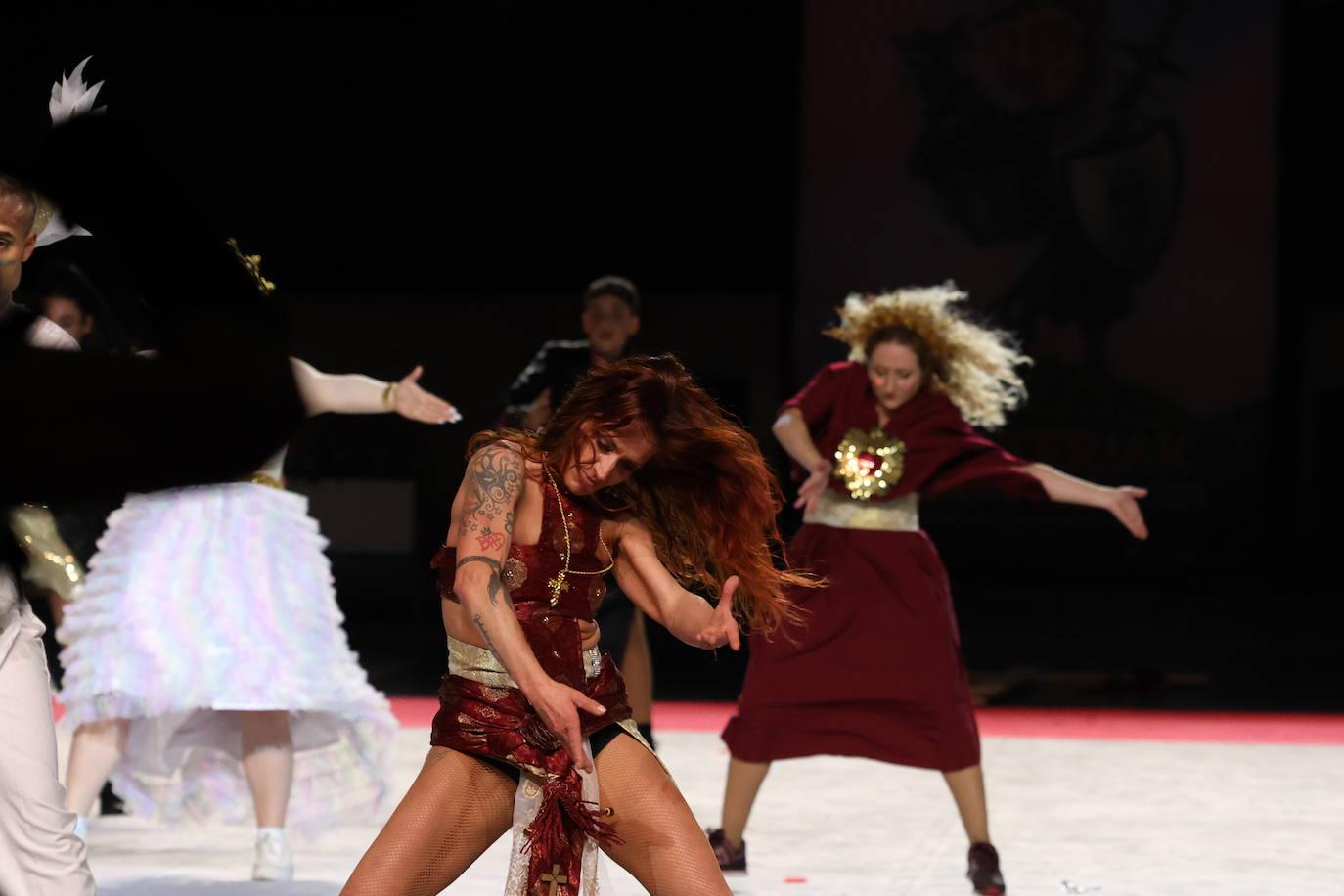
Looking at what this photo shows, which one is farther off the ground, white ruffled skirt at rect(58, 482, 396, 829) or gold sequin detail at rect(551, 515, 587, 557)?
gold sequin detail at rect(551, 515, 587, 557)

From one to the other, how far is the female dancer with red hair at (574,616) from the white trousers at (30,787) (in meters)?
0.43

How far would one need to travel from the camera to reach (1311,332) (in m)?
13.3

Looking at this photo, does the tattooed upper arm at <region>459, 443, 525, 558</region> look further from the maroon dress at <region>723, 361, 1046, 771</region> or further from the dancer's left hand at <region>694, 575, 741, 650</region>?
the maroon dress at <region>723, 361, 1046, 771</region>

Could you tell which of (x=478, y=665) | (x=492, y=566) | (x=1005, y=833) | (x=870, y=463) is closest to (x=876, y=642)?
(x=870, y=463)

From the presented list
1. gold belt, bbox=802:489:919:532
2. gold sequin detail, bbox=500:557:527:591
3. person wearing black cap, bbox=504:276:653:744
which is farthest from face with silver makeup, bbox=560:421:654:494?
person wearing black cap, bbox=504:276:653:744

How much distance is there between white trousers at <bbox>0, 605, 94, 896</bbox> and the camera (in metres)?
2.74

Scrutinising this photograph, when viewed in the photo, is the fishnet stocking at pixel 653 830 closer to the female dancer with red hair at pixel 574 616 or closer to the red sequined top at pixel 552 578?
the female dancer with red hair at pixel 574 616

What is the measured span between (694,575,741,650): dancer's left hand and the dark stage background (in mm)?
8842

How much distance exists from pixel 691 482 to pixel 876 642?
186 centimetres

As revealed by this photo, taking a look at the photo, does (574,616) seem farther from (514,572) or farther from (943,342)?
(943,342)

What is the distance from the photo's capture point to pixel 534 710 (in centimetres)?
286

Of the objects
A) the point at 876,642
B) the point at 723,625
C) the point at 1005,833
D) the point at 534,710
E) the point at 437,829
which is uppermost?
the point at 723,625

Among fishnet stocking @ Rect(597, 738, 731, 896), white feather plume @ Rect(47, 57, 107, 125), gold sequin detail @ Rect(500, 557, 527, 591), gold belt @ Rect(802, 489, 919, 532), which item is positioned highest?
white feather plume @ Rect(47, 57, 107, 125)

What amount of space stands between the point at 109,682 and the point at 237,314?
3.94 m
